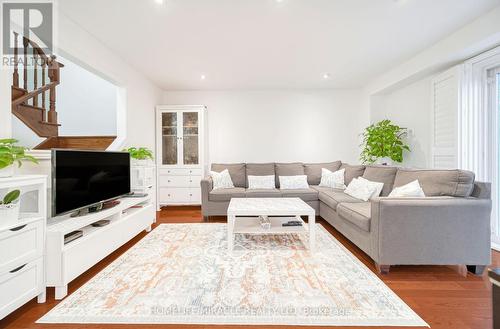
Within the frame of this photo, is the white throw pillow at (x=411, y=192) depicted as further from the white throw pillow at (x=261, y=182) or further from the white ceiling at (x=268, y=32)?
the white throw pillow at (x=261, y=182)

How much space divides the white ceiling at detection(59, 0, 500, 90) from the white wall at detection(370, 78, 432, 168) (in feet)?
2.19

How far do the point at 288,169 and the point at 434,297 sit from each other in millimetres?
3030

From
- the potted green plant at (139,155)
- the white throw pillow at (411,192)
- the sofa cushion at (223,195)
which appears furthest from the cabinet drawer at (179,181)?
the white throw pillow at (411,192)

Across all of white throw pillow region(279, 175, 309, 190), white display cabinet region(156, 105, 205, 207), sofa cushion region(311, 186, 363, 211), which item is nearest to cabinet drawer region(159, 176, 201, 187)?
white display cabinet region(156, 105, 205, 207)

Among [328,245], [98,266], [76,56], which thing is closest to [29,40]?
[76,56]

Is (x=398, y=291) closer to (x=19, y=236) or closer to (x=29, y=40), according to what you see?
(x=19, y=236)

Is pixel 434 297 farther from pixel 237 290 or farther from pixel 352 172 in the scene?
pixel 352 172

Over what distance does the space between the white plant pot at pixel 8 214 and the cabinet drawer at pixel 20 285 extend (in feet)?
0.97

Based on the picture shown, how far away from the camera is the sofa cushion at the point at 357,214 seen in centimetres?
229

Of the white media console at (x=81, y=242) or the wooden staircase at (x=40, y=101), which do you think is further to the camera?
the wooden staircase at (x=40, y=101)

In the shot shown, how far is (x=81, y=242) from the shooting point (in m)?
1.94

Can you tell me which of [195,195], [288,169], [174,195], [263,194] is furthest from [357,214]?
[174,195]

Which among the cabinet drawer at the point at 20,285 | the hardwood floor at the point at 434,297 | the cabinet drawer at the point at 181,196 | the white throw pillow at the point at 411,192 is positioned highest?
the white throw pillow at the point at 411,192

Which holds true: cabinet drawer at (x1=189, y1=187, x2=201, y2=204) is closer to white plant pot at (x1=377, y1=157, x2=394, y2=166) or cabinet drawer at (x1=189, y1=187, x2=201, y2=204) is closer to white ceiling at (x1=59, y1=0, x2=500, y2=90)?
white ceiling at (x1=59, y1=0, x2=500, y2=90)
